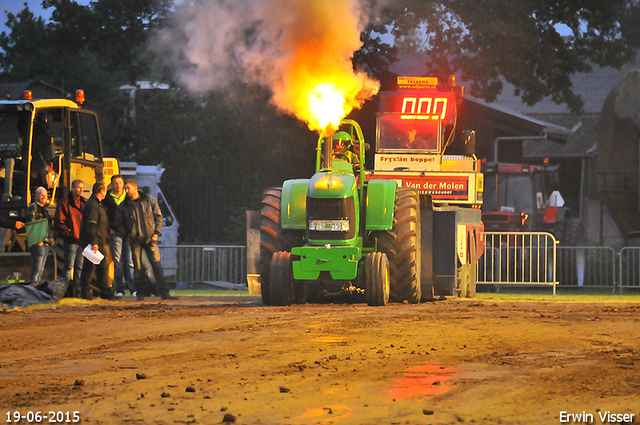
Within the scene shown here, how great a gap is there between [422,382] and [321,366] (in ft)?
3.41

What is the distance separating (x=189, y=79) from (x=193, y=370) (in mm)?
17978

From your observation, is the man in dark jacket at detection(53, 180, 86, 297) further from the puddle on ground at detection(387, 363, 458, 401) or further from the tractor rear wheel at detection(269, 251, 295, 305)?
the puddle on ground at detection(387, 363, 458, 401)

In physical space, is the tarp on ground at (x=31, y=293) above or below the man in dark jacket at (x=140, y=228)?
below

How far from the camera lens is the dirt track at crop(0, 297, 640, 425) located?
5801 mm

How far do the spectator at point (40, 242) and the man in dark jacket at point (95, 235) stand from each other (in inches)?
23.2

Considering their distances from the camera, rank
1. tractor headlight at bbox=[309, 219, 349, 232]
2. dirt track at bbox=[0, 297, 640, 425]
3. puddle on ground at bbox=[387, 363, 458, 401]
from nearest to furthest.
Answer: dirt track at bbox=[0, 297, 640, 425] → puddle on ground at bbox=[387, 363, 458, 401] → tractor headlight at bbox=[309, 219, 349, 232]

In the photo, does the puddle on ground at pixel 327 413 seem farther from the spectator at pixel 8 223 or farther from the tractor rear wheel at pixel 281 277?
the spectator at pixel 8 223

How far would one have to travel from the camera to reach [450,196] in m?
17.6

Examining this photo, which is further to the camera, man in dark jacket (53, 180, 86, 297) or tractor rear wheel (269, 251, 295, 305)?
man in dark jacket (53, 180, 86, 297)

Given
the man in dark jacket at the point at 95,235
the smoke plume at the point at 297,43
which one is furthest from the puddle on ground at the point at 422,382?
the man in dark jacket at the point at 95,235

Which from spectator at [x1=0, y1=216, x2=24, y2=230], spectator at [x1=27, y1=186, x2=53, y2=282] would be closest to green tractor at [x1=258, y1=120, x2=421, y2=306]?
spectator at [x1=27, y1=186, x2=53, y2=282]

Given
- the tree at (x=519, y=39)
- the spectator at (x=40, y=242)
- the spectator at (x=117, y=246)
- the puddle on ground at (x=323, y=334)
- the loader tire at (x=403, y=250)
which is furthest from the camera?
the tree at (x=519, y=39)

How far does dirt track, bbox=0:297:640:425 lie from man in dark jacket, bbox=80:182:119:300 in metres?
2.09

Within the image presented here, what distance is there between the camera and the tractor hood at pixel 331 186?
12898 mm
